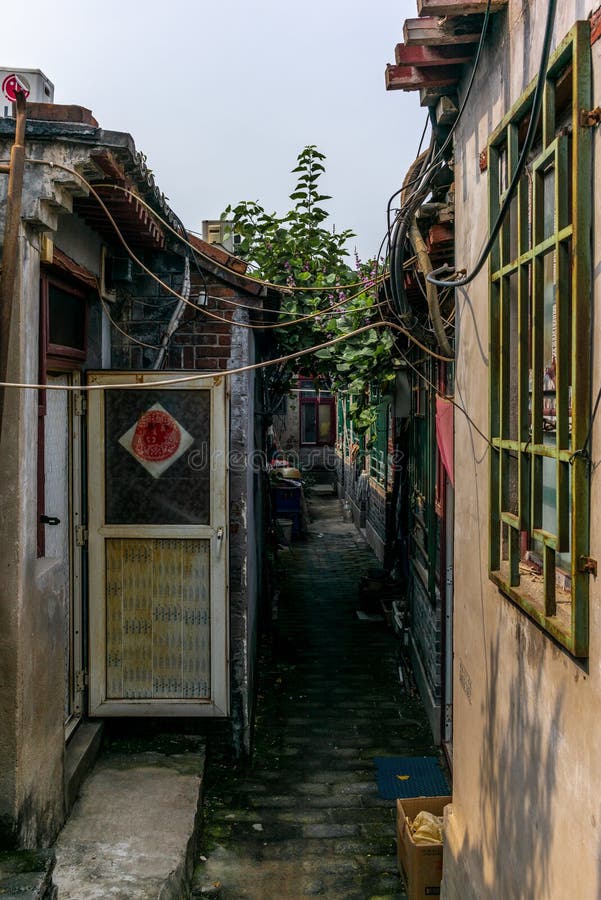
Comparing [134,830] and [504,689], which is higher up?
[504,689]

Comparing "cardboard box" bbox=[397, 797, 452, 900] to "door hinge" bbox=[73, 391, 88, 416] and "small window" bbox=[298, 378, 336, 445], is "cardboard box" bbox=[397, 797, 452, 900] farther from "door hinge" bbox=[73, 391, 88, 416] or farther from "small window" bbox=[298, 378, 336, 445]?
"small window" bbox=[298, 378, 336, 445]

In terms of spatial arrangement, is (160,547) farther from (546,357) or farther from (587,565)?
(587,565)

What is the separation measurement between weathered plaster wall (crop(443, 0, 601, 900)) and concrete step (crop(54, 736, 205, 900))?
1.52 metres

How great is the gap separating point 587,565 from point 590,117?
1.26m

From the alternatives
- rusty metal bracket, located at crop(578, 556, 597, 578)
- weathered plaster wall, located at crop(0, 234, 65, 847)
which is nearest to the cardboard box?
weathered plaster wall, located at crop(0, 234, 65, 847)

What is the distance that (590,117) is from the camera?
2.25 meters

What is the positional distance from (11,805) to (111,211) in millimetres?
3382

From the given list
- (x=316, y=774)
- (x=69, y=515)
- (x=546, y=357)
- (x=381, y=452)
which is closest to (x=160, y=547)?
(x=69, y=515)

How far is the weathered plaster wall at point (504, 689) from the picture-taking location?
2.29 meters

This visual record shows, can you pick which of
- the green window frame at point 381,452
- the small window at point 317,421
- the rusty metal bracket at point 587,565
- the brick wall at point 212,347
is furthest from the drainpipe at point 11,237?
the small window at point 317,421

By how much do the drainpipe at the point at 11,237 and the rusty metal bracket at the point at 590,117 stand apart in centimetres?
228

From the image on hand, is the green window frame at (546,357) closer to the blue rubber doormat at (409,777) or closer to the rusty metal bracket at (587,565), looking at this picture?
the rusty metal bracket at (587,565)

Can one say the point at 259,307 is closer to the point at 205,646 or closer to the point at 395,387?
the point at 395,387

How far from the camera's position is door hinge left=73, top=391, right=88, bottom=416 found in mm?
5738
